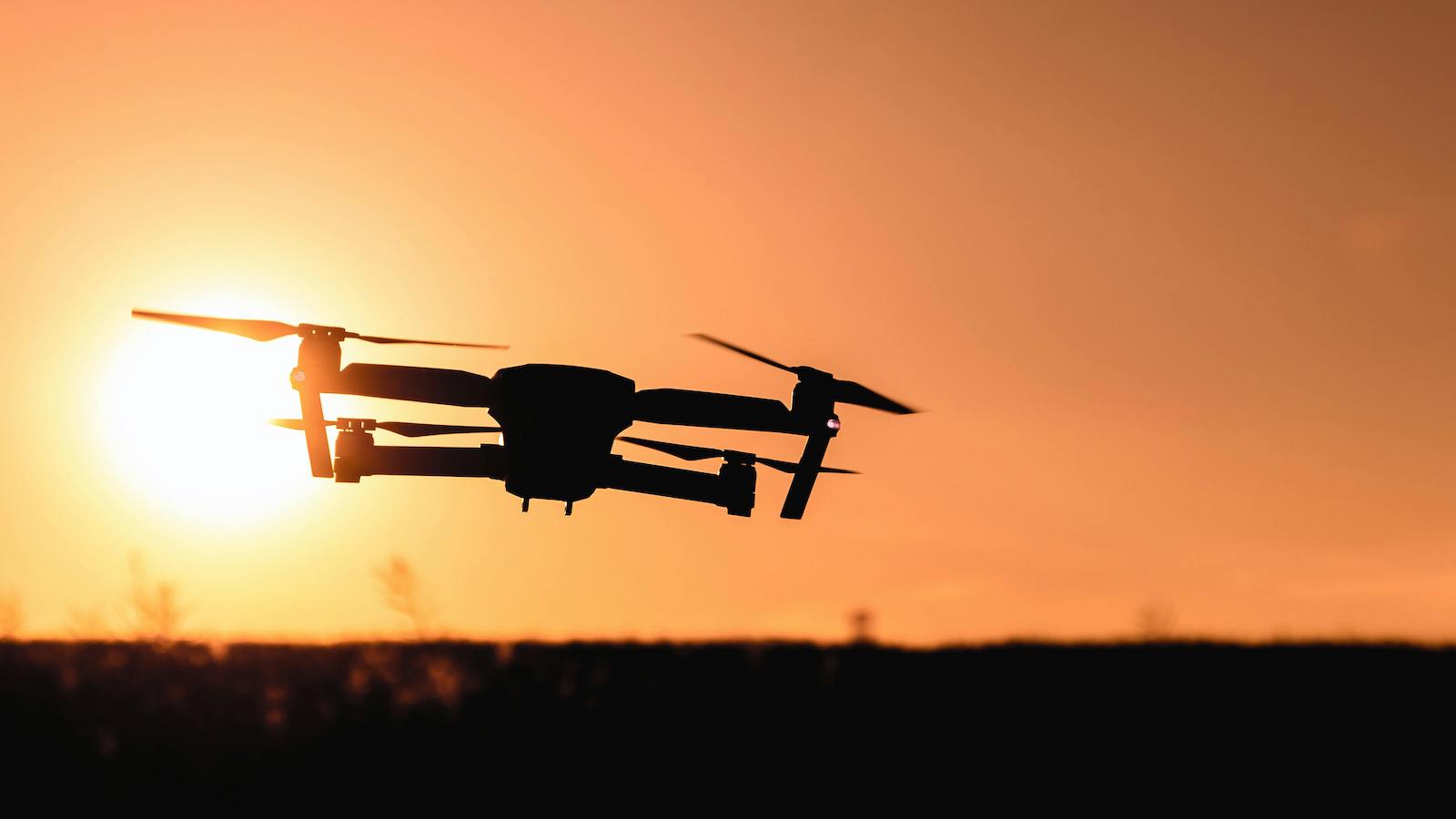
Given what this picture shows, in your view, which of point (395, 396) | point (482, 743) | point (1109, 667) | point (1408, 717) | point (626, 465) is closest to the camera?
point (482, 743)

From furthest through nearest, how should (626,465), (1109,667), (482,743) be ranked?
(626,465) < (1109,667) < (482,743)

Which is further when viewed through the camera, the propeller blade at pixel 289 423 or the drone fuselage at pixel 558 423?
the propeller blade at pixel 289 423

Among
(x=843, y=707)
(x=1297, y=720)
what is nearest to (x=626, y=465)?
(x=843, y=707)

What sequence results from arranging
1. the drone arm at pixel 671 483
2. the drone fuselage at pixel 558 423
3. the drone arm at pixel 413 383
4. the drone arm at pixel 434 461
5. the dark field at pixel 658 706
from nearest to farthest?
the dark field at pixel 658 706 → the drone fuselage at pixel 558 423 → the drone arm at pixel 413 383 → the drone arm at pixel 434 461 → the drone arm at pixel 671 483

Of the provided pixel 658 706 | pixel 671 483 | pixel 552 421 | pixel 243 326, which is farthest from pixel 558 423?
pixel 658 706

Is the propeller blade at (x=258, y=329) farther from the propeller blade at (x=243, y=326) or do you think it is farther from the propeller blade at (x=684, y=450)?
the propeller blade at (x=684, y=450)

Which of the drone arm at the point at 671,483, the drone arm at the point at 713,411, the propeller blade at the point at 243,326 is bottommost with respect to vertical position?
the drone arm at the point at 671,483

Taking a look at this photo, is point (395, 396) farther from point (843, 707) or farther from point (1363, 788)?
point (1363, 788)

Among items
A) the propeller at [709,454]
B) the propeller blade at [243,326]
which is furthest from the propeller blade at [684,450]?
the propeller blade at [243,326]

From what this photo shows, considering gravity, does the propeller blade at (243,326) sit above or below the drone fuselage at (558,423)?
above
